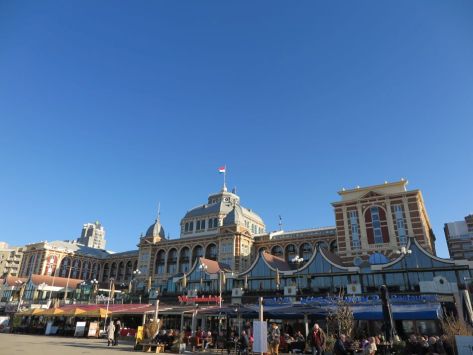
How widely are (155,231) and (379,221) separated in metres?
44.2

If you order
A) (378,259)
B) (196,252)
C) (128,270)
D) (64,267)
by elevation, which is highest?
(196,252)

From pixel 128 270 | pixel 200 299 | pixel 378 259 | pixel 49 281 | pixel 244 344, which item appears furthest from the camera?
pixel 128 270

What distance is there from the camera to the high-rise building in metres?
85.5

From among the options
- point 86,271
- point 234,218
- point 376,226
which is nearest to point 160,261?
point 234,218

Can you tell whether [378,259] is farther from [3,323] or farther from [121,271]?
[121,271]

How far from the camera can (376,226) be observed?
47969 mm

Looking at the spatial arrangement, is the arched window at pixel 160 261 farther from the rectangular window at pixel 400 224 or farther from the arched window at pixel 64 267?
the rectangular window at pixel 400 224

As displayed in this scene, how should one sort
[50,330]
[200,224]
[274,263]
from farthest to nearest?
[200,224], [274,263], [50,330]

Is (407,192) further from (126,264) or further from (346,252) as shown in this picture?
(126,264)

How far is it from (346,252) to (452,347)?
31.7 meters

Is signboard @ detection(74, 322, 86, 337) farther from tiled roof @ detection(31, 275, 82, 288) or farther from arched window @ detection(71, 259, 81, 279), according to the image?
arched window @ detection(71, 259, 81, 279)

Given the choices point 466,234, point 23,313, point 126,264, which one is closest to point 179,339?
point 23,313

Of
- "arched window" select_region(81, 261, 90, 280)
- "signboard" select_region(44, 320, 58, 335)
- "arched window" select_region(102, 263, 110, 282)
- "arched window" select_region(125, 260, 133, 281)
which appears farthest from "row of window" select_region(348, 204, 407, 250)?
"arched window" select_region(81, 261, 90, 280)

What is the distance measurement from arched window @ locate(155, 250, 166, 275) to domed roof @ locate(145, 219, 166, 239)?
3.88 meters
